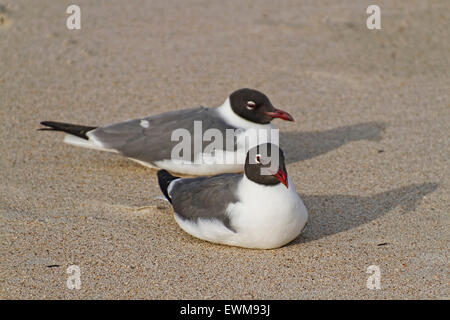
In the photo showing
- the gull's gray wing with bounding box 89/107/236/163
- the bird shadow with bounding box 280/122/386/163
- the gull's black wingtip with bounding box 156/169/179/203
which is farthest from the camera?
the bird shadow with bounding box 280/122/386/163

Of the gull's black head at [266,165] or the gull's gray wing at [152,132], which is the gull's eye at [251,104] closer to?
the gull's gray wing at [152,132]

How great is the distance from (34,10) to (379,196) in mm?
6640

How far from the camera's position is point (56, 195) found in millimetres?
5641

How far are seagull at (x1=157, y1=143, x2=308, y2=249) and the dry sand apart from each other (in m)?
0.15

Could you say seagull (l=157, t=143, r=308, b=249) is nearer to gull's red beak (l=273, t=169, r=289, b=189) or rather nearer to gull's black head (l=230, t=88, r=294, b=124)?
gull's red beak (l=273, t=169, r=289, b=189)

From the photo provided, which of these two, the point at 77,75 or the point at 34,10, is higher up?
the point at 34,10

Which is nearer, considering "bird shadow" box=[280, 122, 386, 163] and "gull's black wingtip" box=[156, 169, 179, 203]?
"gull's black wingtip" box=[156, 169, 179, 203]

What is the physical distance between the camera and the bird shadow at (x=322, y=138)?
664 centimetres

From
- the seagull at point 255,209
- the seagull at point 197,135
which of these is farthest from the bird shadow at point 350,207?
the seagull at point 197,135

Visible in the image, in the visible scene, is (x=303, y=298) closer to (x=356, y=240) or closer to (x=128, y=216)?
(x=356, y=240)

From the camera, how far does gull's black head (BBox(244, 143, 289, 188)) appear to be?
4.46 metres

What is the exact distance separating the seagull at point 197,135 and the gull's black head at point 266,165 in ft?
4.40

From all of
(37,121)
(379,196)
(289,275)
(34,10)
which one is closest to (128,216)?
(289,275)

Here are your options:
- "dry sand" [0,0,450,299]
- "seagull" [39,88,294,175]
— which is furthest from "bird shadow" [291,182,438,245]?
"seagull" [39,88,294,175]
